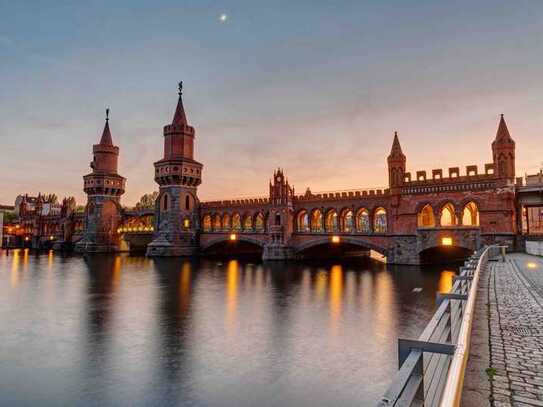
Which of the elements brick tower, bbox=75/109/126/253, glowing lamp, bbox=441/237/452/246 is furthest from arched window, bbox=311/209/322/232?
brick tower, bbox=75/109/126/253

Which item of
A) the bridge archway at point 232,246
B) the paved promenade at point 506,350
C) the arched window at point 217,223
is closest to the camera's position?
the paved promenade at point 506,350

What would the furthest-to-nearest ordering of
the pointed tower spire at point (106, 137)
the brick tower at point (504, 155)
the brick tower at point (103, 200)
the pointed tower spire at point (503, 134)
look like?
the pointed tower spire at point (106, 137) → the brick tower at point (103, 200) → the pointed tower spire at point (503, 134) → the brick tower at point (504, 155)

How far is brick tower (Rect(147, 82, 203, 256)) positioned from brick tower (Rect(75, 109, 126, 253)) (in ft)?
49.0

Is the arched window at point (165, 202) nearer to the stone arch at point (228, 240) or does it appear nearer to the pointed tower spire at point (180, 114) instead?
the stone arch at point (228, 240)

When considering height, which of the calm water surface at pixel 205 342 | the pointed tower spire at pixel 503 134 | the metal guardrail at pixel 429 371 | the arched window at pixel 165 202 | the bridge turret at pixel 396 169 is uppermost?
the pointed tower spire at pixel 503 134

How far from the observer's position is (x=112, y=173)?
230 ft

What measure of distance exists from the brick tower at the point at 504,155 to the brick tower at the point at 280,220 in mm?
25001

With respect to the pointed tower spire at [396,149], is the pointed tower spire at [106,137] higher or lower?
higher

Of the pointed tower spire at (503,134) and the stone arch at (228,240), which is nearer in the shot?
the pointed tower spire at (503,134)

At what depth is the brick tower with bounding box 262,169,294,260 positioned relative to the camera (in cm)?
4944

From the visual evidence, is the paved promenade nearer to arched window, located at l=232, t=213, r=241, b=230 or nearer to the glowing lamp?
the glowing lamp

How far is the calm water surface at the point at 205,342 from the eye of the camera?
31.8ft

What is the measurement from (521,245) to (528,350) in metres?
31.4

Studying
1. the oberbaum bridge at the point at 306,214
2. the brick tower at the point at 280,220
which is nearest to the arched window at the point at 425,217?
the oberbaum bridge at the point at 306,214
